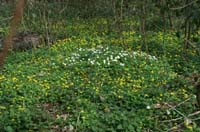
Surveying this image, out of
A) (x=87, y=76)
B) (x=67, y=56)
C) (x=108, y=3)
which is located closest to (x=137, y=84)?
(x=87, y=76)

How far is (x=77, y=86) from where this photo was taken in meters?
5.89

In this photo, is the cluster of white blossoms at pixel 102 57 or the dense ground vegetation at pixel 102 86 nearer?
the dense ground vegetation at pixel 102 86

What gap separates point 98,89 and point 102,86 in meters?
0.19

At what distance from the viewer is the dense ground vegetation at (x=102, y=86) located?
15.3ft

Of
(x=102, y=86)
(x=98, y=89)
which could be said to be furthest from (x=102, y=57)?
(x=98, y=89)

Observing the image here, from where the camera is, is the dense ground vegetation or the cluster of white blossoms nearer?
the dense ground vegetation

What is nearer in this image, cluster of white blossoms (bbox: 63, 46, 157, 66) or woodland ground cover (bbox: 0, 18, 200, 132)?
woodland ground cover (bbox: 0, 18, 200, 132)

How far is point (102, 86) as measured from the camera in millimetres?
5898

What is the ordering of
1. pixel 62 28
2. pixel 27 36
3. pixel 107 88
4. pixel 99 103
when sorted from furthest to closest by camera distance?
1. pixel 62 28
2. pixel 27 36
3. pixel 107 88
4. pixel 99 103

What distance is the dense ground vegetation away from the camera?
466 cm

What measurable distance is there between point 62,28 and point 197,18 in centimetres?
714

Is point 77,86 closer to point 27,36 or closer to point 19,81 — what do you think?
point 19,81

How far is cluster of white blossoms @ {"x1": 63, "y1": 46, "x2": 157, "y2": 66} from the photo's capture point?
22.9ft

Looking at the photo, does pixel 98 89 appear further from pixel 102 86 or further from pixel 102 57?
pixel 102 57
